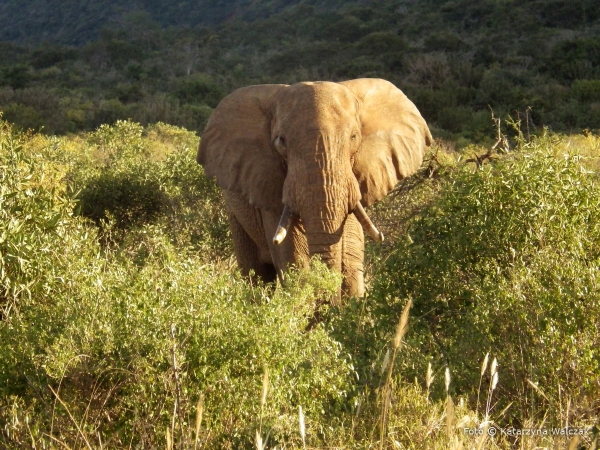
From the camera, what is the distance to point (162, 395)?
13.3 feet

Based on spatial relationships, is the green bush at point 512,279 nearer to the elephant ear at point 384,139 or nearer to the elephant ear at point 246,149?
the elephant ear at point 384,139

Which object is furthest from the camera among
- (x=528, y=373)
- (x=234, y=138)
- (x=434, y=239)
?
(x=234, y=138)

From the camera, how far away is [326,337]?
4.41 meters

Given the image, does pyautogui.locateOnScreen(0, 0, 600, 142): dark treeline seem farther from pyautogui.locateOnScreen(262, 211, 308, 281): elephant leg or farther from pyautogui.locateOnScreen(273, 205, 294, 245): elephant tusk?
pyautogui.locateOnScreen(273, 205, 294, 245): elephant tusk

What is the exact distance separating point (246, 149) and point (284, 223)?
1.10m

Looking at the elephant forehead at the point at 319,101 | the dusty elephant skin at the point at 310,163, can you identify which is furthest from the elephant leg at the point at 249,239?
the elephant forehead at the point at 319,101

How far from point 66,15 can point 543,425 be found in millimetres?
71970

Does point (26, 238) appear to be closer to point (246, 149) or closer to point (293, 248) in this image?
point (293, 248)

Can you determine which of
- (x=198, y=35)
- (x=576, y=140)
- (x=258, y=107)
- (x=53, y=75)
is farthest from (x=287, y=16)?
(x=258, y=107)

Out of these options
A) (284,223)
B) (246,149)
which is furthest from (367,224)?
(246,149)

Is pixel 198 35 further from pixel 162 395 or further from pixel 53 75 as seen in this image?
pixel 162 395

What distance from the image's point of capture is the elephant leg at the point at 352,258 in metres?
6.96

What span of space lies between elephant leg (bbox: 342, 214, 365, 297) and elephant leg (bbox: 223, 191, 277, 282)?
1.08m

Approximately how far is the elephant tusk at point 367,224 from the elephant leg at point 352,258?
0.76 ft
